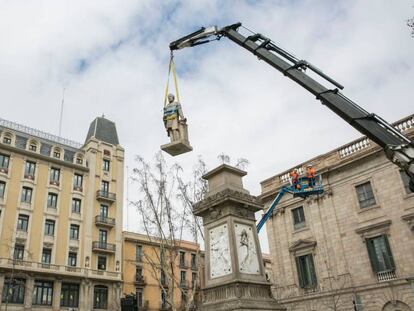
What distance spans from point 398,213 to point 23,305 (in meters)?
32.6

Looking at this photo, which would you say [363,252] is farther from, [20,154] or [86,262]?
[20,154]

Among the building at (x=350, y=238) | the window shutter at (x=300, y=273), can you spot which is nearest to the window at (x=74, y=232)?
the building at (x=350, y=238)

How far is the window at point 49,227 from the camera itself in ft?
130

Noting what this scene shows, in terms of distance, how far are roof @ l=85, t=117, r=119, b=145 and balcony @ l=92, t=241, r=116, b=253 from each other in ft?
46.2

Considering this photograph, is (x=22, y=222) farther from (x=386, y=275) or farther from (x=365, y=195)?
(x=386, y=275)

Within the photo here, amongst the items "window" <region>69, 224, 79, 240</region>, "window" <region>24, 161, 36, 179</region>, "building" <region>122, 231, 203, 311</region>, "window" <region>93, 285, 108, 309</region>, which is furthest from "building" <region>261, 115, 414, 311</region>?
"window" <region>24, 161, 36, 179</region>

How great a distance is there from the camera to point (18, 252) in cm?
3681

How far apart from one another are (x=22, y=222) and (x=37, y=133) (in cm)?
1188

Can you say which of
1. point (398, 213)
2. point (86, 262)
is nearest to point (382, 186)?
point (398, 213)

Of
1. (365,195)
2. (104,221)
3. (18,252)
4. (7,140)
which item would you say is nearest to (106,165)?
(104,221)

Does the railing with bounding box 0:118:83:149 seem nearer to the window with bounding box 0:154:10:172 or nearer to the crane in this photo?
the window with bounding box 0:154:10:172

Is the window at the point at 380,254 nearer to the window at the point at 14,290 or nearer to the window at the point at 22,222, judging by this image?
the window at the point at 14,290

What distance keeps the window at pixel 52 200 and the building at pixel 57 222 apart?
0.07 feet

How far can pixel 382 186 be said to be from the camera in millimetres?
24031
